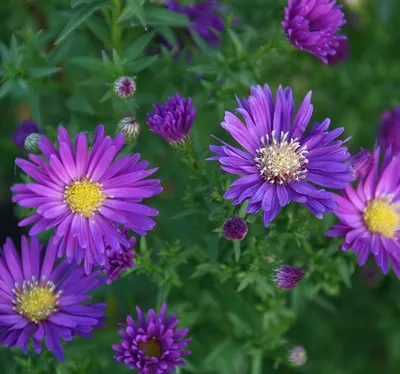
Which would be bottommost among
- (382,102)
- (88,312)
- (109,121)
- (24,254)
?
(88,312)

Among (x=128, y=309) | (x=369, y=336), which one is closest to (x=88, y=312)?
(x=128, y=309)

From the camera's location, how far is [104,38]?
343cm

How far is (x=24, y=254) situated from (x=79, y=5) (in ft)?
3.72

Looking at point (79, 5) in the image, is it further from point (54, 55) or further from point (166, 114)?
point (166, 114)

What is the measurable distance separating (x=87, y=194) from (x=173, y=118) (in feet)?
1.65

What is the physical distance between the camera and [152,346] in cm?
281

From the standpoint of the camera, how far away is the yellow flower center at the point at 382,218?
10.9 feet

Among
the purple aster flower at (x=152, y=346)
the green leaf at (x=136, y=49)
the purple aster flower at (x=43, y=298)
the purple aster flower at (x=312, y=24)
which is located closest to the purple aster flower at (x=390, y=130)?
the purple aster flower at (x=312, y=24)

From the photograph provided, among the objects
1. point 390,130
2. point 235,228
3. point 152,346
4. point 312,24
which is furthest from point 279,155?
point 390,130

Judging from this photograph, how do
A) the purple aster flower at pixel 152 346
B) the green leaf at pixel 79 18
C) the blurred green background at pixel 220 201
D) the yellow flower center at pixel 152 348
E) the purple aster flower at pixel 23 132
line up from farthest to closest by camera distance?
1. the purple aster flower at pixel 23 132
2. the blurred green background at pixel 220 201
3. the green leaf at pixel 79 18
4. the yellow flower center at pixel 152 348
5. the purple aster flower at pixel 152 346

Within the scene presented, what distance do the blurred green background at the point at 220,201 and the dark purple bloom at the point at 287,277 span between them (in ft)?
0.42

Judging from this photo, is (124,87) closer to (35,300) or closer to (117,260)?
(117,260)

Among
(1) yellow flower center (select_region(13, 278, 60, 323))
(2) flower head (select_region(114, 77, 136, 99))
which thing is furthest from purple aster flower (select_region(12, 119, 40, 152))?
(1) yellow flower center (select_region(13, 278, 60, 323))

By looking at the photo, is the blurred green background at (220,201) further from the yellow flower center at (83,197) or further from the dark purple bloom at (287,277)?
the yellow flower center at (83,197)
